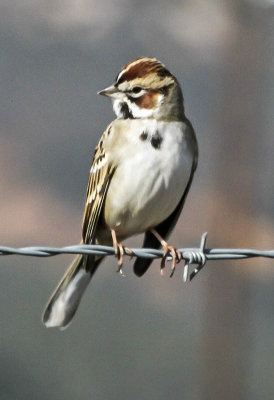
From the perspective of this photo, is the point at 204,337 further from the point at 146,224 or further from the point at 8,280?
the point at 8,280

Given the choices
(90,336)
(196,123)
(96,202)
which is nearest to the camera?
(96,202)

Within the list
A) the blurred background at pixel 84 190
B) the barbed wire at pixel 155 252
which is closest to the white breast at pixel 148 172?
the barbed wire at pixel 155 252

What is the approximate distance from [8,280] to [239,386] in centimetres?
214

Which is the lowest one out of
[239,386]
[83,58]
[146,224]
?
[239,386]

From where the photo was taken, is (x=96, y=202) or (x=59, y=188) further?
(x=59, y=188)

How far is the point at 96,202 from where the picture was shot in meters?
5.40

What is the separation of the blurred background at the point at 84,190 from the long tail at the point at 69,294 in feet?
4.23

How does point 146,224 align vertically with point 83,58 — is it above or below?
below

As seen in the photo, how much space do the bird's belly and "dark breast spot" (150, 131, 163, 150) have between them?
31mm

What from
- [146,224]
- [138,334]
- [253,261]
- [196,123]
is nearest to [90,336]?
[138,334]

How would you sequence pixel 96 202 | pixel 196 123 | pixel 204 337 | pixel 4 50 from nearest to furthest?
pixel 96 202 → pixel 204 337 → pixel 196 123 → pixel 4 50

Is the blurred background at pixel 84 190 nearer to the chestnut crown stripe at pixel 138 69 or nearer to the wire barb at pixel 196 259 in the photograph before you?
the chestnut crown stripe at pixel 138 69

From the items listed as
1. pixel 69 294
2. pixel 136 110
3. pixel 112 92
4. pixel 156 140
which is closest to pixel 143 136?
pixel 156 140

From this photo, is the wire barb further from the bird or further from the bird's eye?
the bird's eye
